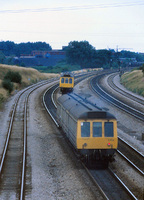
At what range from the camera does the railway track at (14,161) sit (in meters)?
11.7

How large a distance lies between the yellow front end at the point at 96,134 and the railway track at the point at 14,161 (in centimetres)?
299

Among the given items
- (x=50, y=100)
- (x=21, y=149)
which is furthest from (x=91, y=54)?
(x=21, y=149)

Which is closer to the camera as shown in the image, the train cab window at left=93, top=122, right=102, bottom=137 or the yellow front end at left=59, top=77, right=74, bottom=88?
the train cab window at left=93, top=122, right=102, bottom=137

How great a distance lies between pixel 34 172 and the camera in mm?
13758

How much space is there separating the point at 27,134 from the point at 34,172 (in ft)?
25.2

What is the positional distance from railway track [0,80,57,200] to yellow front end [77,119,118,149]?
2992 mm

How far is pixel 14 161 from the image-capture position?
15367 mm

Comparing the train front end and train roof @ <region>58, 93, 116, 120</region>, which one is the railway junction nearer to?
the train front end

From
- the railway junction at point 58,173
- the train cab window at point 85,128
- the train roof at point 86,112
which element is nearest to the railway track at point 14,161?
the railway junction at point 58,173

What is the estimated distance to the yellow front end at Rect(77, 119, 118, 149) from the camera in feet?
45.5

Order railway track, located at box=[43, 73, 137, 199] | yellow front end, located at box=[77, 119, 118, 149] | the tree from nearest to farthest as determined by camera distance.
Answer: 1. railway track, located at box=[43, 73, 137, 199]
2. yellow front end, located at box=[77, 119, 118, 149]
3. the tree

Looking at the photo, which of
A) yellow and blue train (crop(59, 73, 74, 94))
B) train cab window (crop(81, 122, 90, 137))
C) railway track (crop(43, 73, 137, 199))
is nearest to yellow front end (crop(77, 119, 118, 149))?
train cab window (crop(81, 122, 90, 137))

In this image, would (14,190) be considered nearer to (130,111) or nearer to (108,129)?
(108,129)

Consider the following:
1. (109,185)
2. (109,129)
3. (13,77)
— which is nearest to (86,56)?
(13,77)
